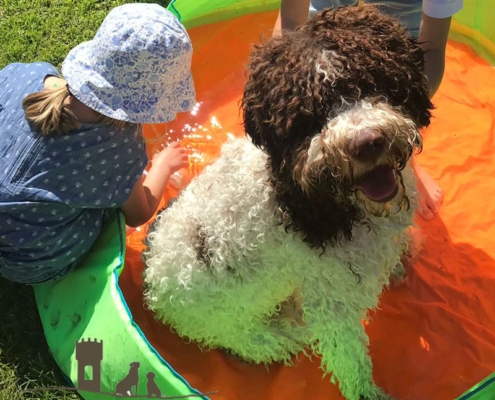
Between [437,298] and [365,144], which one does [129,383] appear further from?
[437,298]

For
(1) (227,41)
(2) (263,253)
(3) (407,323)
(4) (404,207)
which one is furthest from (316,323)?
(1) (227,41)

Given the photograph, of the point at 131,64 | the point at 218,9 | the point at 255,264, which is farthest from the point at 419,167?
the point at 218,9

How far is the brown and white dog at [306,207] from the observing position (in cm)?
185

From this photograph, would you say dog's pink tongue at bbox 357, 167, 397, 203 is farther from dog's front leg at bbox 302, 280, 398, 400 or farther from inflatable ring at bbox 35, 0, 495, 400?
inflatable ring at bbox 35, 0, 495, 400

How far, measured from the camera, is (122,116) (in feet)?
8.09

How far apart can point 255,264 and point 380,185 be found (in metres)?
0.72

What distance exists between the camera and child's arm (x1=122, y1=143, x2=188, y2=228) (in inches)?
115

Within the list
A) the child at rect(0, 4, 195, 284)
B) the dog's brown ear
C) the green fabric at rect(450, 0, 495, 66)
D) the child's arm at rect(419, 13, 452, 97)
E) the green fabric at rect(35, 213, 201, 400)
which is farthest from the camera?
the green fabric at rect(450, 0, 495, 66)

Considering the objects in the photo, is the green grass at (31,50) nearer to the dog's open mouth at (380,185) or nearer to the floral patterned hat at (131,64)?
the floral patterned hat at (131,64)

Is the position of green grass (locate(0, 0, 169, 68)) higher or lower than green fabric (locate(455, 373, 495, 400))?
higher

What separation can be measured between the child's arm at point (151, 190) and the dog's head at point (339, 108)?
42.6 inches

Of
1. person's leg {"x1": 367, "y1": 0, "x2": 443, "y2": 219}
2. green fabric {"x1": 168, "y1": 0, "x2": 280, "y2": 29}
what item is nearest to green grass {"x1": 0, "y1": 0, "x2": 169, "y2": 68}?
green fabric {"x1": 168, "y1": 0, "x2": 280, "y2": 29}

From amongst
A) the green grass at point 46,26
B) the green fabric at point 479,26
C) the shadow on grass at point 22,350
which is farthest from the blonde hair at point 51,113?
the green fabric at point 479,26

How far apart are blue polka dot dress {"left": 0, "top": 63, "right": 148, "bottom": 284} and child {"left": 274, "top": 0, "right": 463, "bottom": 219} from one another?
1.06 m
